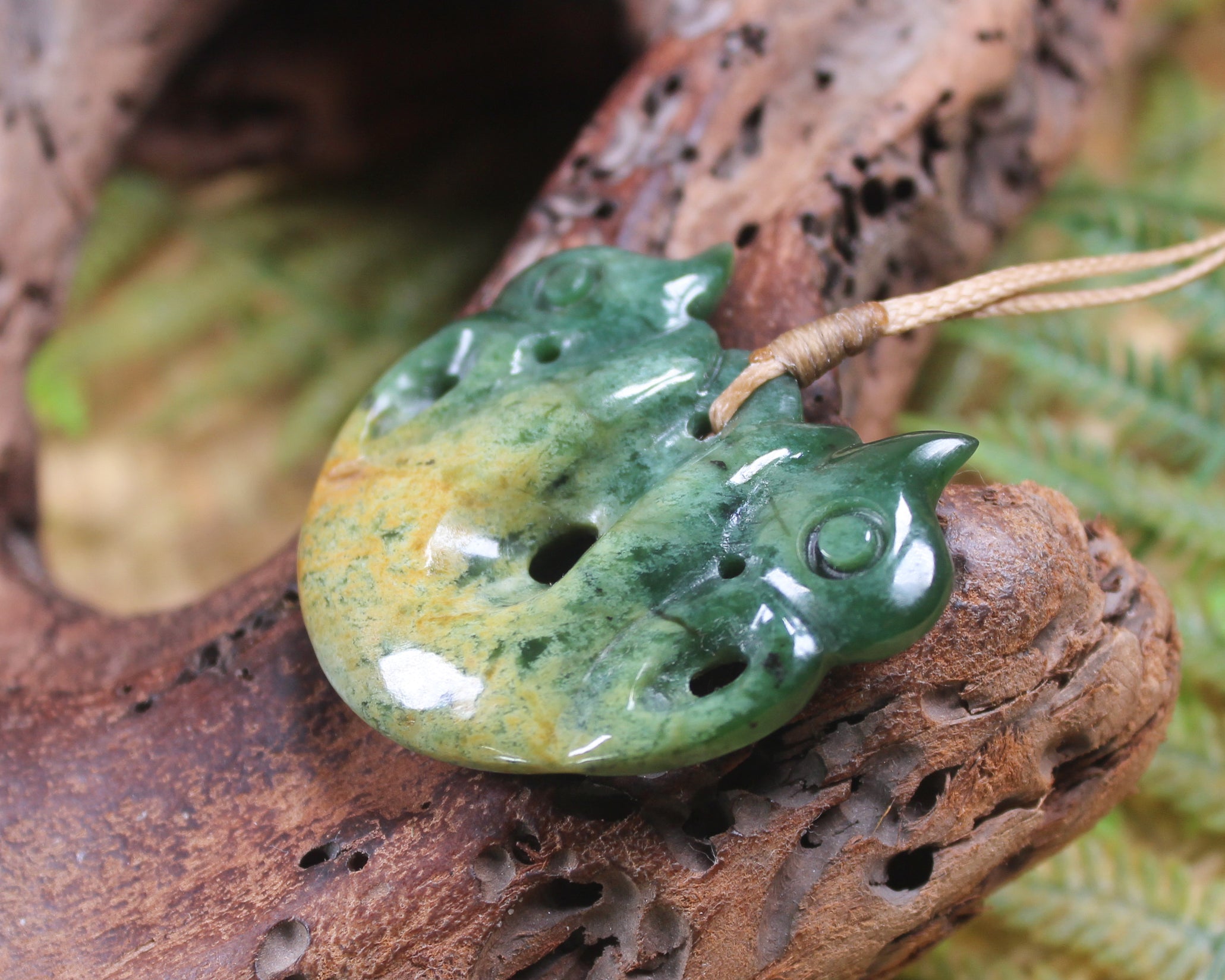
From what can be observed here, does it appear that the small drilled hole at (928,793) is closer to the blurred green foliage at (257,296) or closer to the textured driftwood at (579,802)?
the textured driftwood at (579,802)

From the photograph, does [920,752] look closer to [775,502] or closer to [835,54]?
[775,502]

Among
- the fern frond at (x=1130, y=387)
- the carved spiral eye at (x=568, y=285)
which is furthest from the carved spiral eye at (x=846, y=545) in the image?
the fern frond at (x=1130, y=387)

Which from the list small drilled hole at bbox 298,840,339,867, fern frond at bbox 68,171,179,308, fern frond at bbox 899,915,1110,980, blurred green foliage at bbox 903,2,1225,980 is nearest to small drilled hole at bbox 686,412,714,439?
small drilled hole at bbox 298,840,339,867

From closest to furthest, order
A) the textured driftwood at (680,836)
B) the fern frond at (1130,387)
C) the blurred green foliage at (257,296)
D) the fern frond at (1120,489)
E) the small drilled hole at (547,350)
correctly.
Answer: the textured driftwood at (680,836), the small drilled hole at (547,350), the fern frond at (1120,489), the fern frond at (1130,387), the blurred green foliage at (257,296)

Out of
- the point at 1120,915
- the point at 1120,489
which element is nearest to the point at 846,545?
Answer: the point at 1120,915

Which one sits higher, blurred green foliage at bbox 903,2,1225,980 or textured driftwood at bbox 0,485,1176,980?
textured driftwood at bbox 0,485,1176,980

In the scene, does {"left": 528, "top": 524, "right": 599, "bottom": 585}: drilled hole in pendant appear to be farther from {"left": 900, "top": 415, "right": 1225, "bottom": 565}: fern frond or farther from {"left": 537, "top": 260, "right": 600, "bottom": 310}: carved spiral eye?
{"left": 900, "top": 415, "right": 1225, "bottom": 565}: fern frond

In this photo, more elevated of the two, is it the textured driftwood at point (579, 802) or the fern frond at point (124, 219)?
the fern frond at point (124, 219)

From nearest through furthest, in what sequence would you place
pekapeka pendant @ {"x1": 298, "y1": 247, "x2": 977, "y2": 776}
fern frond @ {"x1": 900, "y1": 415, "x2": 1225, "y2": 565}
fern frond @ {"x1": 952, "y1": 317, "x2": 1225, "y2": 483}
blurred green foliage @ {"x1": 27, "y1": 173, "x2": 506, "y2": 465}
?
pekapeka pendant @ {"x1": 298, "y1": 247, "x2": 977, "y2": 776}, fern frond @ {"x1": 900, "y1": 415, "x2": 1225, "y2": 565}, fern frond @ {"x1": 952, "y1": 317, "x2": 1225, "y2": 483}, blurred green foliage @ {"x1": 27, "y1": 173, "x2": 506, "y2": 465}
